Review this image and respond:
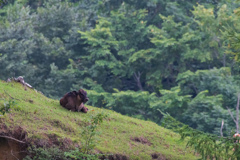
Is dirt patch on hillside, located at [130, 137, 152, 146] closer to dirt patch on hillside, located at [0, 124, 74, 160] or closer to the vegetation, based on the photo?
dirt patch on hillside, located at [0, 124, 74, 160]

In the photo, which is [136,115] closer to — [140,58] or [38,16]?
[140,58]

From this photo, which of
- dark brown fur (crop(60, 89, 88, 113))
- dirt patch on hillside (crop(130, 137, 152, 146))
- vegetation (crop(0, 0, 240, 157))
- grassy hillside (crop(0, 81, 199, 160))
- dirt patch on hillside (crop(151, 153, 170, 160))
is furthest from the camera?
vegetation (crop(0, 0, 240, 157))

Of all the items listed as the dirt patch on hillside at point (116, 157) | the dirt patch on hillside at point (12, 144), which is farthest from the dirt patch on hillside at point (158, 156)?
the dirt patch on hillside at point (12, 144)

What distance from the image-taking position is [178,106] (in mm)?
22188

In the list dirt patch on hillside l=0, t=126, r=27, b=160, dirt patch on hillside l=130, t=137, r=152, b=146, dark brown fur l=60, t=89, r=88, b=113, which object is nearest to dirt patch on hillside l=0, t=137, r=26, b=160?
dirt patch on hillside l=0, t=126, r=27, b=160

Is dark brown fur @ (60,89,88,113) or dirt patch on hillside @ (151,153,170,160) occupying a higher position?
dark brown fur @ (60,89,88,113)

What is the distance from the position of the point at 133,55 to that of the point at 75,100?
48.7 ft

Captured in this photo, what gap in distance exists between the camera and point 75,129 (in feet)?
31.1

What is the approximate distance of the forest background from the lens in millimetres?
22281

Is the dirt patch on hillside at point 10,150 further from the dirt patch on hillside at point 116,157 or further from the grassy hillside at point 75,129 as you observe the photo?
the dirt patch on hillside at point 116,157

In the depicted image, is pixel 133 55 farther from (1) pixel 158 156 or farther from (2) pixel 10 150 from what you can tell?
(2) pixel 10 150

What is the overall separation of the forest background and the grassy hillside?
10.3 metres

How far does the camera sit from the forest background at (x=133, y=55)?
22.3 m

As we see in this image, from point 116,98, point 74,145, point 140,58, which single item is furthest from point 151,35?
point 74,145
